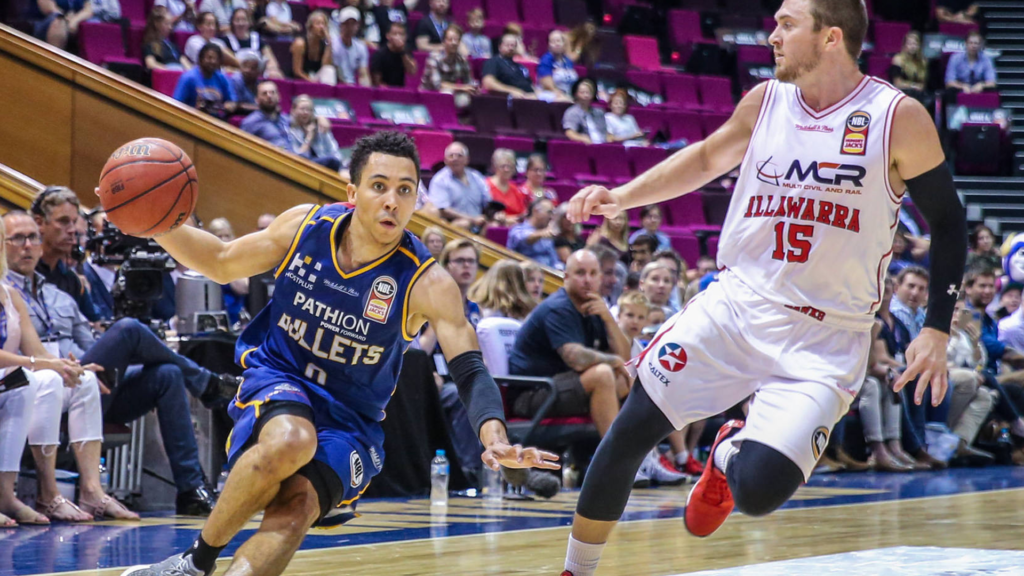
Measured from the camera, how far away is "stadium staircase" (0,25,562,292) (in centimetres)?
922

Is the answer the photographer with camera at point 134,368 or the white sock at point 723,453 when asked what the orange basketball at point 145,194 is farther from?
the photographer with camera at point 134,368

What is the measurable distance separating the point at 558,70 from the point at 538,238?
472 cm

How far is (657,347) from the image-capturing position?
3.61 metres

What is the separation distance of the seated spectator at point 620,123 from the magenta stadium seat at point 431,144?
271cm

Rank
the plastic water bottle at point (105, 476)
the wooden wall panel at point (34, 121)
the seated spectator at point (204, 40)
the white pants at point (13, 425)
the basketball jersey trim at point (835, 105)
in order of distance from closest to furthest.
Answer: the basketball jersey trim at point (835, 105) → the white pants at point (13, 425) → the plastic water bottle at point (105, 476) → the wooden wall panel at point (34, 121) → the seated spectator at point (204, 40)

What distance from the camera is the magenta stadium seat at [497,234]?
36.3 feet

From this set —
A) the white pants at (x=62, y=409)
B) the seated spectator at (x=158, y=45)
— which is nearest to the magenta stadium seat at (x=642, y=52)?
the seated spectator at (x=158, y=45)

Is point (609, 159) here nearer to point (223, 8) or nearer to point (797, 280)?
point (223, 8)

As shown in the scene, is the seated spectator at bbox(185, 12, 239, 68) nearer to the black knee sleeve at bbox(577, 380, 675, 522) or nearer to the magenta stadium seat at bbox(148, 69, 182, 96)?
the magenta stadium seat at bbox(148, 69, 182, 96)

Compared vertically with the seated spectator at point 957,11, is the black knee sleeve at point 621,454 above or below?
below

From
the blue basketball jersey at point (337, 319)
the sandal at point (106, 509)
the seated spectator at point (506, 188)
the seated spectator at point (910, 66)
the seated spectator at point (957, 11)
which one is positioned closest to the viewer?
the blue basketball jersey at point (337, 319)

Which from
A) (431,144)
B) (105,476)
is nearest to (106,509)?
(105,476)

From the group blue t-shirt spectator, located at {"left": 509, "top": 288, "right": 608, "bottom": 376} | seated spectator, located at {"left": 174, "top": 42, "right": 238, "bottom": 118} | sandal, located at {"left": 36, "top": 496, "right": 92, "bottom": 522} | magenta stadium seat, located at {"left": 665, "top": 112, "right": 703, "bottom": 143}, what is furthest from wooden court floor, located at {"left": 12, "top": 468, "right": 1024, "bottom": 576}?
magenta stadium seat, located at {"left": 665, "top": 112, "right": 703, "bottom": 143}

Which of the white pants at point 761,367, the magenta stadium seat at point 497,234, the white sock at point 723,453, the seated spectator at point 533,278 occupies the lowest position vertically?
the magenta stadium seat at point 497,234
